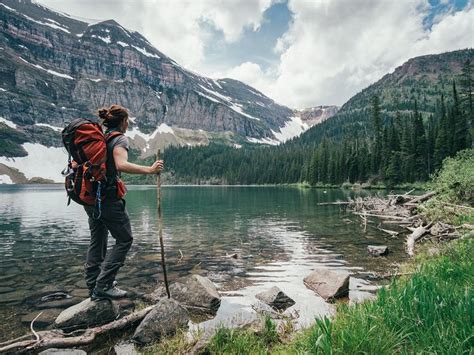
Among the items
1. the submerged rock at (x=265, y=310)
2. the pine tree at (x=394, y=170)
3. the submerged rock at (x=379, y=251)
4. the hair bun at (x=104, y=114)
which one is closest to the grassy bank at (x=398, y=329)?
the submerged rock at (x=265, y=310)

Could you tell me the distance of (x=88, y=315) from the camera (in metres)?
7.70

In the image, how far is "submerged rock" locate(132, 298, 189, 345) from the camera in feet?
22.9

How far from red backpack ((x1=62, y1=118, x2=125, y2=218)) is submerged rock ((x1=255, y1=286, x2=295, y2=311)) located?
17.1 feet

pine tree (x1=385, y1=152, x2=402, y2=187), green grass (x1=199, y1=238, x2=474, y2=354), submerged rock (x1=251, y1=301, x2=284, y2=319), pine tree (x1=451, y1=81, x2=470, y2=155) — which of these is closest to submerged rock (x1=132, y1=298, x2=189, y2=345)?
green grass (x1=199, y1=238, x2=474, y2=354)

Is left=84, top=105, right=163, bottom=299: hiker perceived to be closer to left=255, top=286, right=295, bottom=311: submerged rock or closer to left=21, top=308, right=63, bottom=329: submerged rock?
left=21, top=308, right=63, bottom=329: submerged rock

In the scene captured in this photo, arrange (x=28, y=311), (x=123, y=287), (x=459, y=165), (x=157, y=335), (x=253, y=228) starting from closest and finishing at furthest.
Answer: (x=157, y=335) < (x=28, y=311) < (x=123, y=287) < (x=459, y=165) < (x=253, y=228)

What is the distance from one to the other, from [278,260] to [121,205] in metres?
9.97

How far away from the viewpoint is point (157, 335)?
705 centimetres

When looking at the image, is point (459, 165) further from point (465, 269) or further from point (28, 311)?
point (28, 311)

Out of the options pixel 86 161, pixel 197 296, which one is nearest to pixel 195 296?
pixel 197 296

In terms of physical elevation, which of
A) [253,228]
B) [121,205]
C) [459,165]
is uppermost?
[459,165]

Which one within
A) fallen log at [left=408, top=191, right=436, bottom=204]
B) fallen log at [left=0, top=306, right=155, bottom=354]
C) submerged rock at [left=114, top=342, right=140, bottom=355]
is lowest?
submerged rock at [left=114, top=342, right=140, bottom=355]

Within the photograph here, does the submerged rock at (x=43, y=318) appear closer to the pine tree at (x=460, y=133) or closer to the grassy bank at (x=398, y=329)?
the grassy bank at (x=398, y=329)

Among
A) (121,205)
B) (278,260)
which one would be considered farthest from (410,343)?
(278,260)
